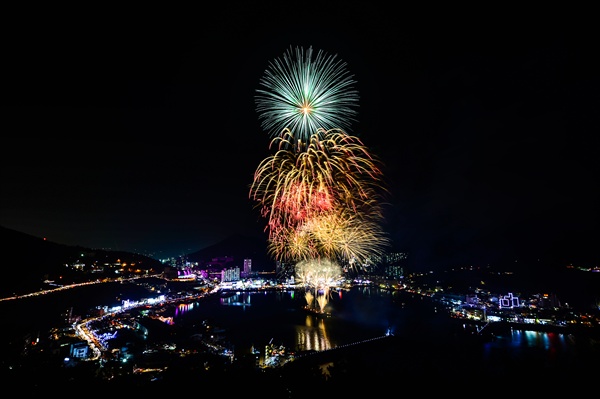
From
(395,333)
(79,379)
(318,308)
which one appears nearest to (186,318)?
(318,308)

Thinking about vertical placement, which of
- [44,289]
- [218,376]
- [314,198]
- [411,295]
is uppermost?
[314,198]

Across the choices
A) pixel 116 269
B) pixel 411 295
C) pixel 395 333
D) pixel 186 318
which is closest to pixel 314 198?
pixel 395 333

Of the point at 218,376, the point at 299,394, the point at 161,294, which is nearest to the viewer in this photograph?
the point at 299,394

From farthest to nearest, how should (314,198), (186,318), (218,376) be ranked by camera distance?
(186,318) → (314,198) → (218,376)

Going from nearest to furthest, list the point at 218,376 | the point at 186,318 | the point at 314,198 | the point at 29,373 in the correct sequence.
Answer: the point at 218,376 < the point at 29,373 < the point at 314,198 < the point at 186,318

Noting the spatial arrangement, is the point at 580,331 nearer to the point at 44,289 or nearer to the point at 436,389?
the point at 436,389

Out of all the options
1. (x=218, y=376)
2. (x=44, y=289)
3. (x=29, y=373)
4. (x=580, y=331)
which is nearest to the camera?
(x=218, y=376)

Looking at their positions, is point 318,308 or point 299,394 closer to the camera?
point 299,394

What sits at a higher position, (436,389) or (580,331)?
(436,389)

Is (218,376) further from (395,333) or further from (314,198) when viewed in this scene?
(395,333)
